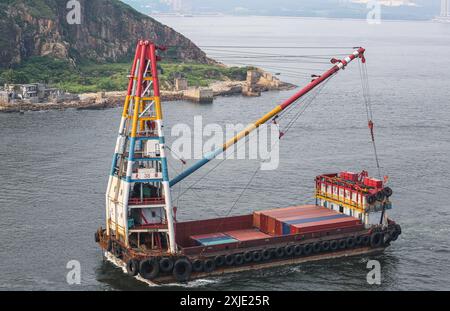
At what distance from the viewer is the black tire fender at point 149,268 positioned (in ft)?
165

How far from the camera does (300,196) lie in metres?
71.6

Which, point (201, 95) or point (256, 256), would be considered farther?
point (201, 95)

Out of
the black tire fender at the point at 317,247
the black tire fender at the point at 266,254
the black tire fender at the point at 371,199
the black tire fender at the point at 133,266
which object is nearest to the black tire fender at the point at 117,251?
the black tire fender at the point at 133,266

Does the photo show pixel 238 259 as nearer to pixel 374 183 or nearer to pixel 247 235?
pixel 247 235

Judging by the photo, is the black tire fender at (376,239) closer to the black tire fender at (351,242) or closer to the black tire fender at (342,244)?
the black tire fender at (351,242)

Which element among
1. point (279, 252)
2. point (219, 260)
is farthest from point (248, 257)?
point (279, 252)

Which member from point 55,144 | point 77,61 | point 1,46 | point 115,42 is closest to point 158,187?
point 55,144

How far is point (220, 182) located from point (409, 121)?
49.4 m

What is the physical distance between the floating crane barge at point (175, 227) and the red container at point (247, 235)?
2.7 inches

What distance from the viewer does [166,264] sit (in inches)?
1992

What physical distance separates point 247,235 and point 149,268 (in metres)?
8.97

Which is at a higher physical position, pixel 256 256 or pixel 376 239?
pixel 376 239

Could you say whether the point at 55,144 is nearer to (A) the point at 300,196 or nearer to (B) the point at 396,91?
(A) the point at 300,196

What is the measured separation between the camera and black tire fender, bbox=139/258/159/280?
5019 cm
